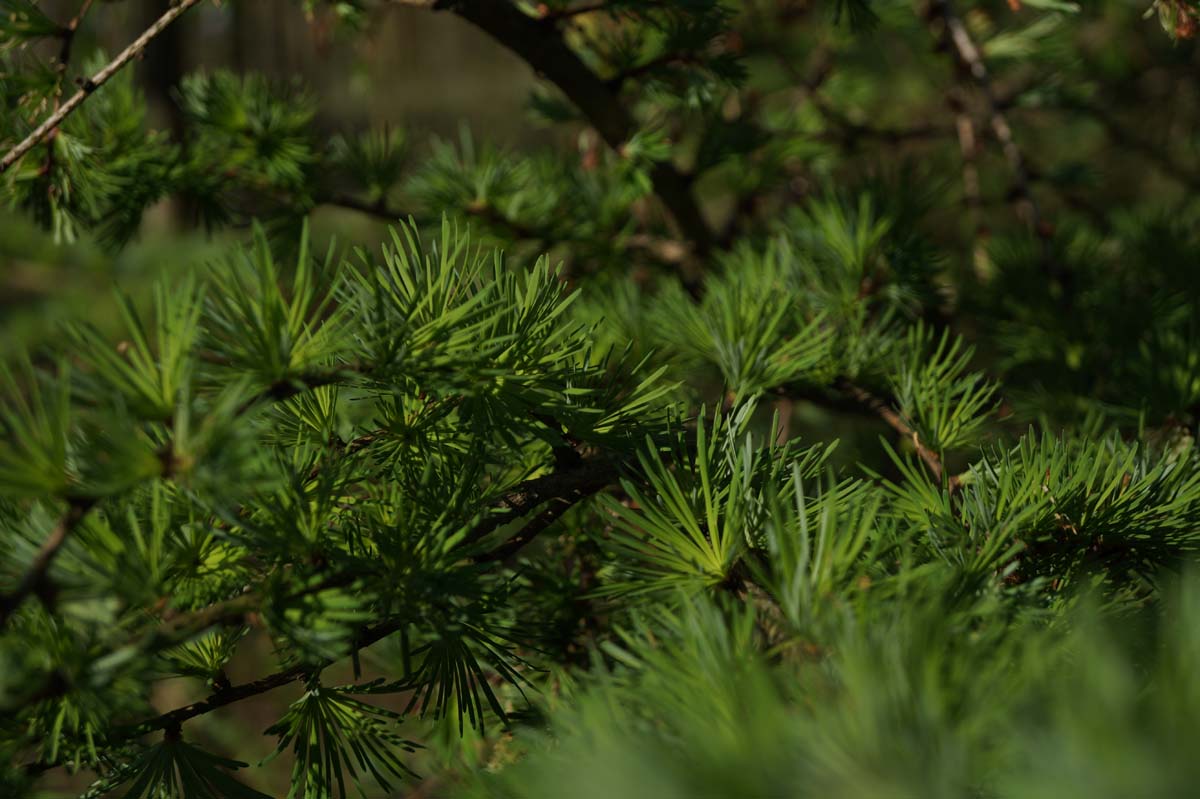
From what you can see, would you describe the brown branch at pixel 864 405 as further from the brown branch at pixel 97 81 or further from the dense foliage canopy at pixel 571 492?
the brown branch at pixel 97 81

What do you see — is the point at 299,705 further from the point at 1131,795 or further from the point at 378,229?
the point at 378,229

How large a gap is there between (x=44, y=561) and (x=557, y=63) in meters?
0.32

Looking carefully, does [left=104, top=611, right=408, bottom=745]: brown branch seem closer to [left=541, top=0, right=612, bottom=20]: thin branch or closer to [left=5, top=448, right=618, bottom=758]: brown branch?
[left=5, top=448, right=618, bottom=758]: brown branch

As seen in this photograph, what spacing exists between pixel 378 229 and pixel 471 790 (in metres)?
1.44

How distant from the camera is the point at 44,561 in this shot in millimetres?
198

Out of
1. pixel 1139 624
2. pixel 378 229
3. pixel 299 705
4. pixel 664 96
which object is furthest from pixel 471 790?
pixel 378 229

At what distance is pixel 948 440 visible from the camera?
13.2 inches

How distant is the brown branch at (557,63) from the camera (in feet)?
1.34

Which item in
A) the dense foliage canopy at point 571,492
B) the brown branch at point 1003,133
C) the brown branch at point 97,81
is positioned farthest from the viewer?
the brown branch at point 1003,133

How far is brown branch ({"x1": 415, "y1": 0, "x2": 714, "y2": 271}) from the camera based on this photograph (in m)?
0.41

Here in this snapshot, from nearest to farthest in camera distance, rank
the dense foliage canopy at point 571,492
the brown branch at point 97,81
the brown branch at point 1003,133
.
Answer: the dense foliage canopy at point 571,492, the brown branch at point 97,81, the brown branch at point 1003,133

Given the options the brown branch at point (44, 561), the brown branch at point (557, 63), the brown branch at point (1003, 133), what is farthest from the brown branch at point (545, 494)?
the brown branch at point (1003, 133)

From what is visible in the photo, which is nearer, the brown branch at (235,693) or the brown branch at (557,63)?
the brown branch at (235,693)

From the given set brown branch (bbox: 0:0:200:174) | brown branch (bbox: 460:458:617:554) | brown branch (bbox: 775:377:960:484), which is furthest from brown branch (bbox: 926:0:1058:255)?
brown branch (bbox: 0:0:200:174)
